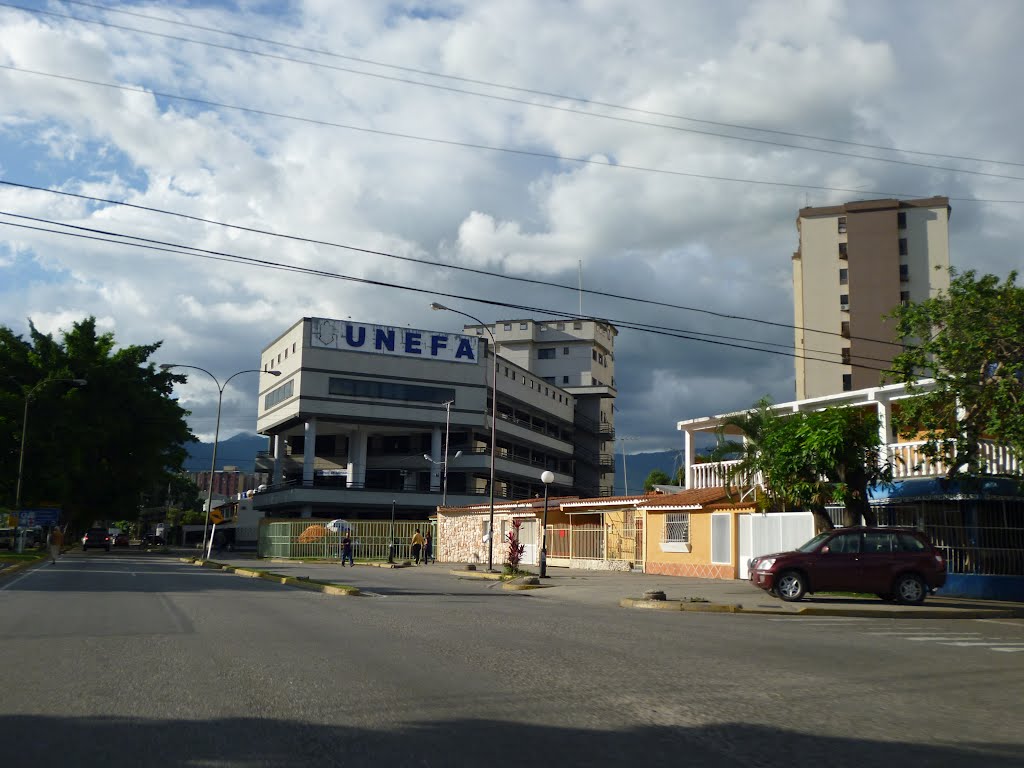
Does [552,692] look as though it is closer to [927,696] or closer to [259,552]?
[927,696]

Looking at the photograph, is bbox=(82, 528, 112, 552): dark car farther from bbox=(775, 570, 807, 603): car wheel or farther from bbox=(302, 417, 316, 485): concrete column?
bbox=(775, 570, 807, 603): car wheel

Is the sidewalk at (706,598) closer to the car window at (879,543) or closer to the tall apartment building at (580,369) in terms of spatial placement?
the car window at (879,543)

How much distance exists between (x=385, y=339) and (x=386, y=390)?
427cm

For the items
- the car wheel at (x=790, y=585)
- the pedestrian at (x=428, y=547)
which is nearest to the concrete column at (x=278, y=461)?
the pedestrian at (x=428, y=547)

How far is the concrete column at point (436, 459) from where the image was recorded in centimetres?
7619

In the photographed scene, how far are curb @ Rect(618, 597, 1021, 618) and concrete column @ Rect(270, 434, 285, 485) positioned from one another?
209 feet

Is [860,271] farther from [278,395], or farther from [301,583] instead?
[301,583]

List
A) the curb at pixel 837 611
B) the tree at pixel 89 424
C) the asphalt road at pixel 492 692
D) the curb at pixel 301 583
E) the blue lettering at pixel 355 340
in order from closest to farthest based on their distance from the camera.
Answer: the asphalt road at pixel 492 692, the curb at pixel 837 611, the curb at pixel 301 583, the tree at pixel 89 424, the blue lettering at pixel 355 340

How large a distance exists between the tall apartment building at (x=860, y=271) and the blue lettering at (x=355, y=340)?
34.9 metres

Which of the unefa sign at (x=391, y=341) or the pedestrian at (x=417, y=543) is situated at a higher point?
the unefa sign at (x=391, y=341)

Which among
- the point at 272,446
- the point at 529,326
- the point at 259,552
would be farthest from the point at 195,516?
the point at 259,552

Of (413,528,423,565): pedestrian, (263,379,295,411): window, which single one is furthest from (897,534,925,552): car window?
(263,379,295,411): window

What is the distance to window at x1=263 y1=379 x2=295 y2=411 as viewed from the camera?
76369mm

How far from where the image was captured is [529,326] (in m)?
108
